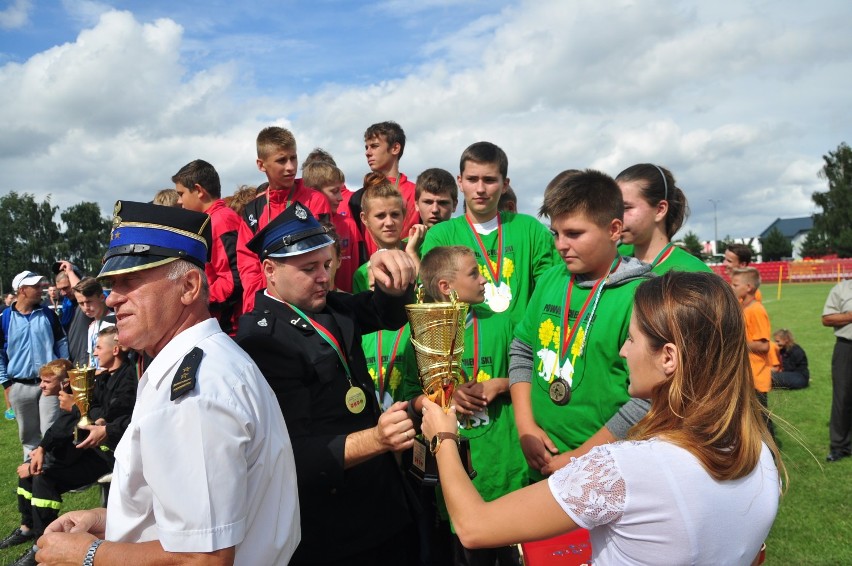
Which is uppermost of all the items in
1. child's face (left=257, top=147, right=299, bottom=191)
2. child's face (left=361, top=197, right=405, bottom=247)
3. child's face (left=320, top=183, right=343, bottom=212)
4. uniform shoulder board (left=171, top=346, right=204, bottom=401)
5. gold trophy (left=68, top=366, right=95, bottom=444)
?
child's face (left=257, top=147, right=299, bottom=191)

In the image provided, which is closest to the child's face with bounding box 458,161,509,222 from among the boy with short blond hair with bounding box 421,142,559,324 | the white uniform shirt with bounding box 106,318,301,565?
the boy with short blond hair with bounding box 421,142,559,324

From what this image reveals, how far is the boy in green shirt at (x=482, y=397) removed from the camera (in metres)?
4.26

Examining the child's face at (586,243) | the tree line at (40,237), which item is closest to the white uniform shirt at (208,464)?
the child's face at (586,243)

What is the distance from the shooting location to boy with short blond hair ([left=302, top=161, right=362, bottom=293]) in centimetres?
619

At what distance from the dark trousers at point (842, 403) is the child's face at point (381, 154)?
628 cm

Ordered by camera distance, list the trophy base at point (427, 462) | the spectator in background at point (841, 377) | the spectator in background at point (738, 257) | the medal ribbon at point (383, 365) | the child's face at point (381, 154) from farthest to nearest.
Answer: the spectator in background at point (738, 257) < the spectator in background at point (841, 377) < the child's face at point (381, 154) < the medal ribbon at point (383, 365) < the trophy base at point (427, 462)

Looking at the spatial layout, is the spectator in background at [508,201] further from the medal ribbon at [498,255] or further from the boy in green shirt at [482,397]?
the boy in green shirt at [482,397]

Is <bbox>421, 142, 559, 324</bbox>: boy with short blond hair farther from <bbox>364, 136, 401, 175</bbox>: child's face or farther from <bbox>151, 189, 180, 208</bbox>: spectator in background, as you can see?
<bbox>151, 189, 180, 208</bbox>: spectator in background

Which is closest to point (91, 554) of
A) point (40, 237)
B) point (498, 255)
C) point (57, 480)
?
point (498, 255)

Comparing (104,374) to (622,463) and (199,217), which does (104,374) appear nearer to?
(199,217)

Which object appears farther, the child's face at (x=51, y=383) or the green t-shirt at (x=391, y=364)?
the child's face at (x=51, y=383)

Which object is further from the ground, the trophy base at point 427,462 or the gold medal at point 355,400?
the gold medal at point 355,400

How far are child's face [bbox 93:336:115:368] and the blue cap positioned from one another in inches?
163

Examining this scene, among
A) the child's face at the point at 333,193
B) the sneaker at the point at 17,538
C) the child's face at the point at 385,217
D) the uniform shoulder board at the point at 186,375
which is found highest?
the child's face at the point at 333,193
